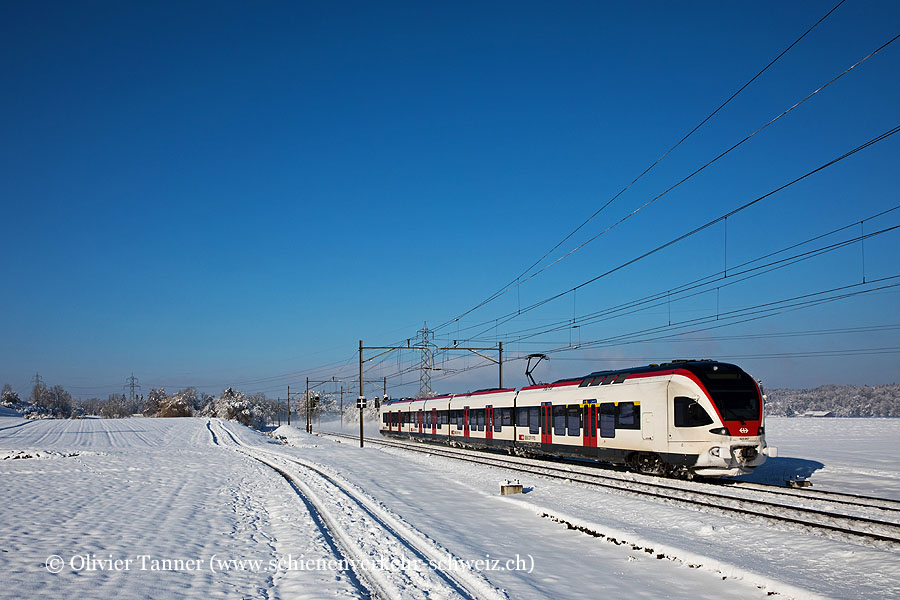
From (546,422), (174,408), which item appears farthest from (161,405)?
(546,422)

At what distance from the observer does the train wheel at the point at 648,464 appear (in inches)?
816

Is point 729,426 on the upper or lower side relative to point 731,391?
lower

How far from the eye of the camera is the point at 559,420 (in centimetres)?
2697

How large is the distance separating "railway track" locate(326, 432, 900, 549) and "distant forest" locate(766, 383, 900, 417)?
128114 mm

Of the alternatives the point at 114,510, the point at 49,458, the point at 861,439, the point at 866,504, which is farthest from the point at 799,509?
the point at 861,439

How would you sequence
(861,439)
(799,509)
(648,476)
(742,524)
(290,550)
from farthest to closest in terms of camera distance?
1. (861,439)
2. (648,476)
3. (799,509)
4. (742,524)
5. (290,550)

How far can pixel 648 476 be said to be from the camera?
21.3m

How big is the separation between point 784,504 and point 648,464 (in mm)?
6805

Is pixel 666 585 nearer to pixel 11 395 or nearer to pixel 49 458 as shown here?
pixel 49 458

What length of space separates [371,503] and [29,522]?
724 cm

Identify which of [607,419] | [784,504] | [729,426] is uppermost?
[729,426]

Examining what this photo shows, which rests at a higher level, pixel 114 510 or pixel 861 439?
pixel 114 510

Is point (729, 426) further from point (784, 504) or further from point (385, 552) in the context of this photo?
point (385, 552)

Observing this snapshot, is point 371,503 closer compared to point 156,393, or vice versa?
point 371,503
